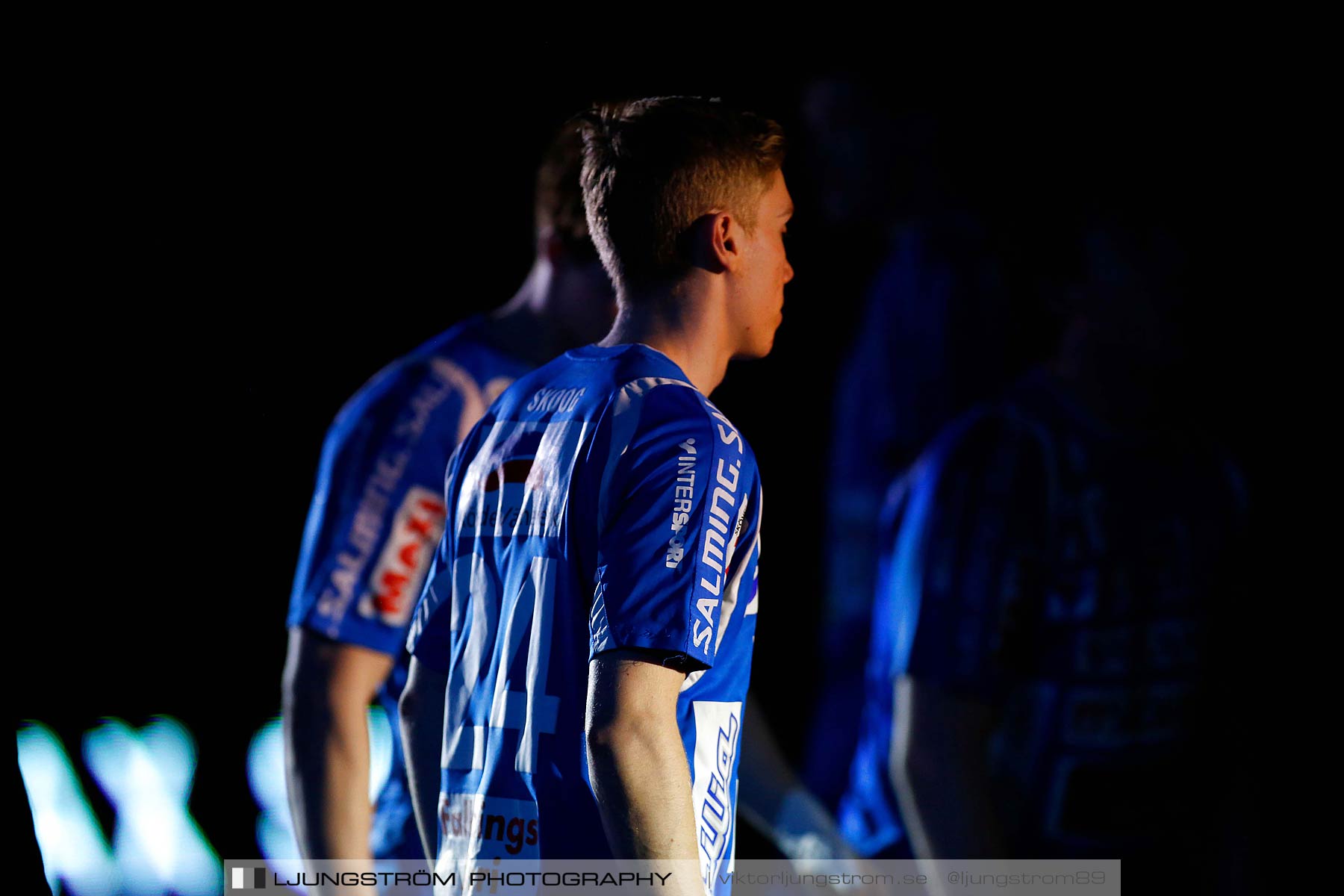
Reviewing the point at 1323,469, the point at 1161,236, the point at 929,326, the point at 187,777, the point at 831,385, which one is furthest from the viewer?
the point at 831,385

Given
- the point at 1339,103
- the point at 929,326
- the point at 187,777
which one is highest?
the point at 1339,103

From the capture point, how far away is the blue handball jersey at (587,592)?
5.56 ft

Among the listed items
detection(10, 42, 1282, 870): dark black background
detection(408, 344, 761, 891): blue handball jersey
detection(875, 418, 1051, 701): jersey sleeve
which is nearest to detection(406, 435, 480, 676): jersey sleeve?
detection(408, 344, 761, 891): blue handball jersey

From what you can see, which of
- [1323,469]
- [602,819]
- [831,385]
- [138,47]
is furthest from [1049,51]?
[602,819]

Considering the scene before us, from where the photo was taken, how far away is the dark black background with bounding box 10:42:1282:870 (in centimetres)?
318

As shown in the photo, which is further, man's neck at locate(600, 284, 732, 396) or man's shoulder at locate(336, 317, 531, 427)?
man's shoulder at locate(336, 317, 531, 427)

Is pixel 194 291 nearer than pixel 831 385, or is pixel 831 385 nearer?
pixel 194 291

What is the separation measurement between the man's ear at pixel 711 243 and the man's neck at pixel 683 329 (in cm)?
4

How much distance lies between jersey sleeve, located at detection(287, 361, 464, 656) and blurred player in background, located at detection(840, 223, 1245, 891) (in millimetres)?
1160

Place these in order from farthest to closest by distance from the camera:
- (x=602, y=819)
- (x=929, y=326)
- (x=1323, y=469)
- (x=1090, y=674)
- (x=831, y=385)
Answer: (x=831, y=385) < (x=929, y=326) < (x=1323, y=469) < (x=1090, y=674) < (x=602, y=819)

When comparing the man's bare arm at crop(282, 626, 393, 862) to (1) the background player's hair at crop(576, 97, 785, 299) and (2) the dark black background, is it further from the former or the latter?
(1) the background player's hair at crop(576, 97, 785, 299)

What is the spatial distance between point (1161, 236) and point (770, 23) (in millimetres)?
2279

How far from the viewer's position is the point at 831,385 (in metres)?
5.74

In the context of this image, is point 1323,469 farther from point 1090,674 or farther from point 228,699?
point 228,699
